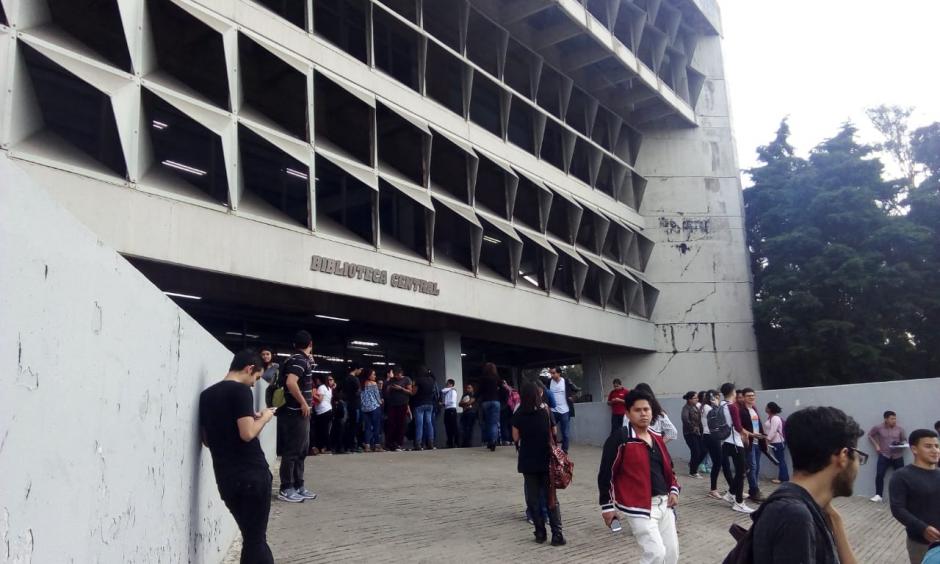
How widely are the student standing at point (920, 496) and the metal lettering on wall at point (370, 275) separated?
12.4 meters

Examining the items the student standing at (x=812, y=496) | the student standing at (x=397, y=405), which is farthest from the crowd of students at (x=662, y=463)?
the student standing at (x=397, y=405)

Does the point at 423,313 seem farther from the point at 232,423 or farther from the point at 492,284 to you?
the point at 232,423

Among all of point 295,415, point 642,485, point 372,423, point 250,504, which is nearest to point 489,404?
point 372,423

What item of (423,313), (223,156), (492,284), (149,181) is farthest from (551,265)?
(149,181)

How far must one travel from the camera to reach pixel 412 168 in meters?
19.5

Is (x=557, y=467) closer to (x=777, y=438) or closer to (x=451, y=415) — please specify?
(x=777, y=438)

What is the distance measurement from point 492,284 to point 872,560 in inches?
563

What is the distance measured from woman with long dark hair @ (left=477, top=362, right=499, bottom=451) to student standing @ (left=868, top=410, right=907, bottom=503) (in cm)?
717

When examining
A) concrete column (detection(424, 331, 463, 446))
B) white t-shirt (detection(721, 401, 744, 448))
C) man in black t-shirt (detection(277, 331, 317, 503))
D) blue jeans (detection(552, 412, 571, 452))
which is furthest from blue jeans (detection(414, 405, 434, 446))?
white t-shirt (detection(721, 401, 744, 448))

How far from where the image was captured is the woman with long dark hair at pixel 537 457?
7.39 metres

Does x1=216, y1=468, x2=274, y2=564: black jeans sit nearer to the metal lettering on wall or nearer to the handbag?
the handbag

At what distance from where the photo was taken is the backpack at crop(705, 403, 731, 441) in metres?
10.4

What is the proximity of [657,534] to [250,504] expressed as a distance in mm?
2838

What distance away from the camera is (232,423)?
4188 mm
